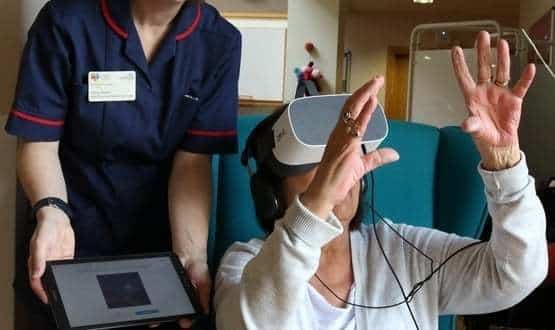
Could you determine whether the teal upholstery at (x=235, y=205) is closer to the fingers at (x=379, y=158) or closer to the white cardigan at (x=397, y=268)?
the white cardigan at (x=397, y=268)

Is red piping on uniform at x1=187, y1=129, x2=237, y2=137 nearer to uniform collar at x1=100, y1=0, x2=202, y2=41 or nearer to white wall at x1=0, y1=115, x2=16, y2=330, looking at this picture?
uniform collar at x1=100, y1=0, x2=202, y2=41

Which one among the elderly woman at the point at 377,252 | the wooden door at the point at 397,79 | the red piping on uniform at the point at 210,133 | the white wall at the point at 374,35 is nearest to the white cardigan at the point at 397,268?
the elderly woman at the point at 377,252

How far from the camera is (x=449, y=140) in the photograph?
150cm

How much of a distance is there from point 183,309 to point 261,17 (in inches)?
239

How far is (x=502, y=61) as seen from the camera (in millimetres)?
1036

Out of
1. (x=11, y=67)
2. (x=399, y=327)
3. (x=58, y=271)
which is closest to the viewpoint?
(x=58, y=271)

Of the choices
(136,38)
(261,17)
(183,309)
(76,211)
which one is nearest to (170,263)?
(183,309)

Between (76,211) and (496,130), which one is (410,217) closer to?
(496,130)

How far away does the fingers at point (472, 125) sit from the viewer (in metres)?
1.01

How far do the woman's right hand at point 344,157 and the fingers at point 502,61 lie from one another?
228 mm

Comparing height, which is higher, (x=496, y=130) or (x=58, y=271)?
(x=496, y=130)

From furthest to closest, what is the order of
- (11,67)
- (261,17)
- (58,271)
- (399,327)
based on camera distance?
1. (261,17)
2. (11,67)
3. (399,327)
4. (58,271)

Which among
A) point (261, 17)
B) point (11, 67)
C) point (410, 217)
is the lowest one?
point (410, 217)

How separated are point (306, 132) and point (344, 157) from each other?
0.54ft
